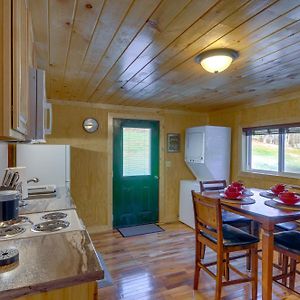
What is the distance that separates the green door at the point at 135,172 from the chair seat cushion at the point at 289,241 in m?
2.49

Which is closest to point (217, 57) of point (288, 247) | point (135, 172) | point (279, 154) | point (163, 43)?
point (163, 43)

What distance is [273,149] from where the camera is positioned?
11.7 feet

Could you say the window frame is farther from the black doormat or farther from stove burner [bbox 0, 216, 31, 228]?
stove burner [bbox 0, 216, 31, 228]

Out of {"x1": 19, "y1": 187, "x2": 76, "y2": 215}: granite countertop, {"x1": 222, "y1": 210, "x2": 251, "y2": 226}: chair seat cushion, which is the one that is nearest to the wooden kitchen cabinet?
{"x1": 19, "y1": 187, "x2": 76, "y2": 215}: granite countertop

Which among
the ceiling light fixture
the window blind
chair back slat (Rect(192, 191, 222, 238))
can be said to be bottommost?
chair back slat (Rect(192, 191, 222, 238))

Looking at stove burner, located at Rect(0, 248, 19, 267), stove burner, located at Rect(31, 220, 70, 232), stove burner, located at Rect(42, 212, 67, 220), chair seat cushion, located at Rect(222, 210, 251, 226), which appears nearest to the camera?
stove burner, located at Rect(0, 248, 19, 267)

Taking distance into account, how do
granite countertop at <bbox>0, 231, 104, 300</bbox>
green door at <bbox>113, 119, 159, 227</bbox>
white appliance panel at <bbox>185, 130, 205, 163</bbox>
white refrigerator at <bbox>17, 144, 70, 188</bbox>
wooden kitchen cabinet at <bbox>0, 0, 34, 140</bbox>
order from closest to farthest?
wooden kitchen cabinet at <bbox>0, 0, 34, 140</bbox> → granite countertop at <bbox>0, 231, 104, 300</bbox> → white refrigerator at <bbox>17, 144, 70, 188</bbox> → white appliance panel at <bbox>185, 130, 205, 163</bbox> → green door at <bbox>113, 119, 159, 227</bbox>

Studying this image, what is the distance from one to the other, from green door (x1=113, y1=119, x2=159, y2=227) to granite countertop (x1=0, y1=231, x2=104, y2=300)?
281 cm

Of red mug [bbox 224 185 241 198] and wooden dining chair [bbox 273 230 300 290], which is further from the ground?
red mug [bbox 224 185 241 198]

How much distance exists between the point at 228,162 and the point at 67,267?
3594 mm

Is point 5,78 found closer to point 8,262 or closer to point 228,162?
point 8,262

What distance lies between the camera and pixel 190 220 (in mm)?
4156

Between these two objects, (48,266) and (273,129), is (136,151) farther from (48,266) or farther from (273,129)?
(48,266)

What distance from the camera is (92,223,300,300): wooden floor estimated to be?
230cm
